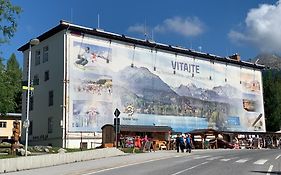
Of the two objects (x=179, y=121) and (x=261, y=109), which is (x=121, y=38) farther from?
(x=261, y=109)

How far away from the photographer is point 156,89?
189 ft

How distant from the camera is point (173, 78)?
60.2m

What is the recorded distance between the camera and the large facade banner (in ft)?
164

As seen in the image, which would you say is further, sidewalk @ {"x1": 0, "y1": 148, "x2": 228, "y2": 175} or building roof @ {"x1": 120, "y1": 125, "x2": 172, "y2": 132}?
building roof @ {"x1": 120, "y1": 125, "x2": 172, "y2": 132}

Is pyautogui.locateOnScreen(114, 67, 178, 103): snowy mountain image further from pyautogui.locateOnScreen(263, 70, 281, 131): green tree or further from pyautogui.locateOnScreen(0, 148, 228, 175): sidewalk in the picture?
pyautogui.locateOnScreen(263, 70, 281, 131): green tree

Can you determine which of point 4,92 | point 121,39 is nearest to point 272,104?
point 121,39

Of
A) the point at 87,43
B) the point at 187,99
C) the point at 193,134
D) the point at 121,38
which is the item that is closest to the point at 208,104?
the point at 187,99

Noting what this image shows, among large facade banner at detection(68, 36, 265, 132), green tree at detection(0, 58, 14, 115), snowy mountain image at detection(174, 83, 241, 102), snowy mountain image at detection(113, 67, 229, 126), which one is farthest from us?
snowy mountain image at detection(174, 83, 241, 102)

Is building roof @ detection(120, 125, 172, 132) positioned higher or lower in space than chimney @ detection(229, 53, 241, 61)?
lower

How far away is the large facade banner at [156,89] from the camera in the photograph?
49.9 metres

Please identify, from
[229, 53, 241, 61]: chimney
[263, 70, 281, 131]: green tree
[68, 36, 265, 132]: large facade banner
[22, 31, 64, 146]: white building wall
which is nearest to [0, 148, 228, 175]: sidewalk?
[68, 36, 265, 132]: large facade banner

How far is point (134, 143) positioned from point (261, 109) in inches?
1512

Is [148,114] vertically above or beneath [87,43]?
beneath

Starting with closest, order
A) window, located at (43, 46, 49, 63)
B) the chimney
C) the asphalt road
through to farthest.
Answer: the asphalt road → window, located at (43, 46, 49, 63) → the chimney
